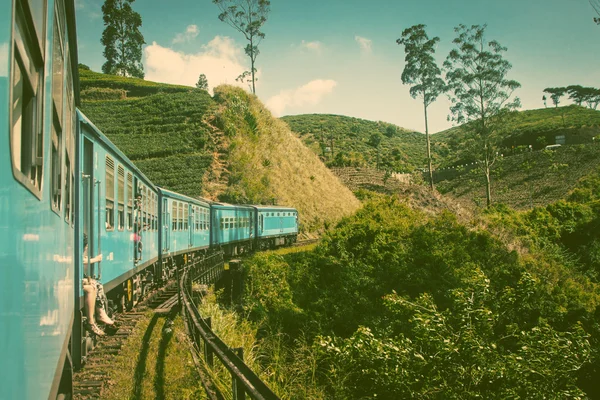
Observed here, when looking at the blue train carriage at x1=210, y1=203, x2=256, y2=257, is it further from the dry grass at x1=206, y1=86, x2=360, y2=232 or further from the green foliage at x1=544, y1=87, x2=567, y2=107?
the green foliage at x1=544, y1=87, x2=567, y2=107

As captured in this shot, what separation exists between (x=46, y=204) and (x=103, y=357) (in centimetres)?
630

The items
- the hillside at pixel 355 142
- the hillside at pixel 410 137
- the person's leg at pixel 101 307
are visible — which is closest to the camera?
the person's leg at pixel 101 307

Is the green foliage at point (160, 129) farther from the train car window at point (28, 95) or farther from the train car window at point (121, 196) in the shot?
the train car window at point (28, 95)

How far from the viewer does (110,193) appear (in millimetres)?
8594

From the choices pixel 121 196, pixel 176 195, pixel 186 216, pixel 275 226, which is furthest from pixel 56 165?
pixel 275 226

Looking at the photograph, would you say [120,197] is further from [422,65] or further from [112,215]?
[422,65]

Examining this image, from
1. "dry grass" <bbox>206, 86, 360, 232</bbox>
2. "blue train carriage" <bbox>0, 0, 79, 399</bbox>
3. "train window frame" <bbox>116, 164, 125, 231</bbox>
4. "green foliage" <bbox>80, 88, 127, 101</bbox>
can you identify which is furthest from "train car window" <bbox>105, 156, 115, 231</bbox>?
"green foliage" <bbox>80, 88, 127, 101</bbox>

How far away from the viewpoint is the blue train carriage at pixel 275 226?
32.9 m

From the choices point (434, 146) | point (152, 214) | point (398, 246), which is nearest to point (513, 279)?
point (398, 246)

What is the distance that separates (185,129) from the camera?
5372 cm

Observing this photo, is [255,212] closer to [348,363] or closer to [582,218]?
[582,218]

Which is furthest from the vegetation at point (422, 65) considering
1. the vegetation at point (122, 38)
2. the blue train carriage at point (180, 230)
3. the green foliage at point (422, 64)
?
the vegetation at point (122, 38)

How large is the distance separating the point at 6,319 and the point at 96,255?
6290mm

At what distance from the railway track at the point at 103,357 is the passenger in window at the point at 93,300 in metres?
0.74
